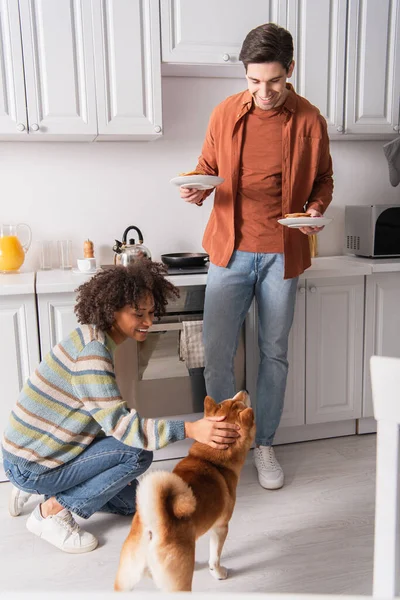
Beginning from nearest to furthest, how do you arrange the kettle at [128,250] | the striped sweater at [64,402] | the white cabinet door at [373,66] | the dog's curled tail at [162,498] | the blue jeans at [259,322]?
the dog's curled tail at [162,498]
the striped sweater at [64,402]
the blue jeans at [259,322]
the kettle at [128,250]
the white cabinet door at [373,66]

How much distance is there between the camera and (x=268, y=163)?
6.89ft

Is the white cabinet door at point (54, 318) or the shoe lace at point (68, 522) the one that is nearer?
the shoe lace at point (68, 522)

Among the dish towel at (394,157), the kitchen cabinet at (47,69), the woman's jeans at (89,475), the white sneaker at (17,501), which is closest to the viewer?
the woman's jeans at (89,475)

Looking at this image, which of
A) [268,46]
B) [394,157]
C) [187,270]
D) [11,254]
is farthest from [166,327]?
[394,157]

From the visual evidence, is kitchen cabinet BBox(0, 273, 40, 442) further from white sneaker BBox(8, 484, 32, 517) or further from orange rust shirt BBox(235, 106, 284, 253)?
orange rust shirt BBox(235, 106, 284, 253)

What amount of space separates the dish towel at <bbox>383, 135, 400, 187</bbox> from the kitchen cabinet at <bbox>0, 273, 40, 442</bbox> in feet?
6.01

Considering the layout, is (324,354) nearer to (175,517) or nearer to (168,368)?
(168,368)

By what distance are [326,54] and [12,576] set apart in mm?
2468

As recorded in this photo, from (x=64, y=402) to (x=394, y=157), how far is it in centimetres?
203

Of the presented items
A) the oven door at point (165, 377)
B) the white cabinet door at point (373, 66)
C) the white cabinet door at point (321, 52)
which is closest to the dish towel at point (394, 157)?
the white cabinet door at point (373, 66)

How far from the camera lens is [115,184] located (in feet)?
9.08

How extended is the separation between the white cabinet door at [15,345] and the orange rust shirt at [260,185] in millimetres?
867

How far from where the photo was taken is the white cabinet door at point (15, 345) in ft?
7.23

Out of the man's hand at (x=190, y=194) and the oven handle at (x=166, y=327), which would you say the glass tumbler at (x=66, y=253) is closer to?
the oven handle at (x=166, y=327)
